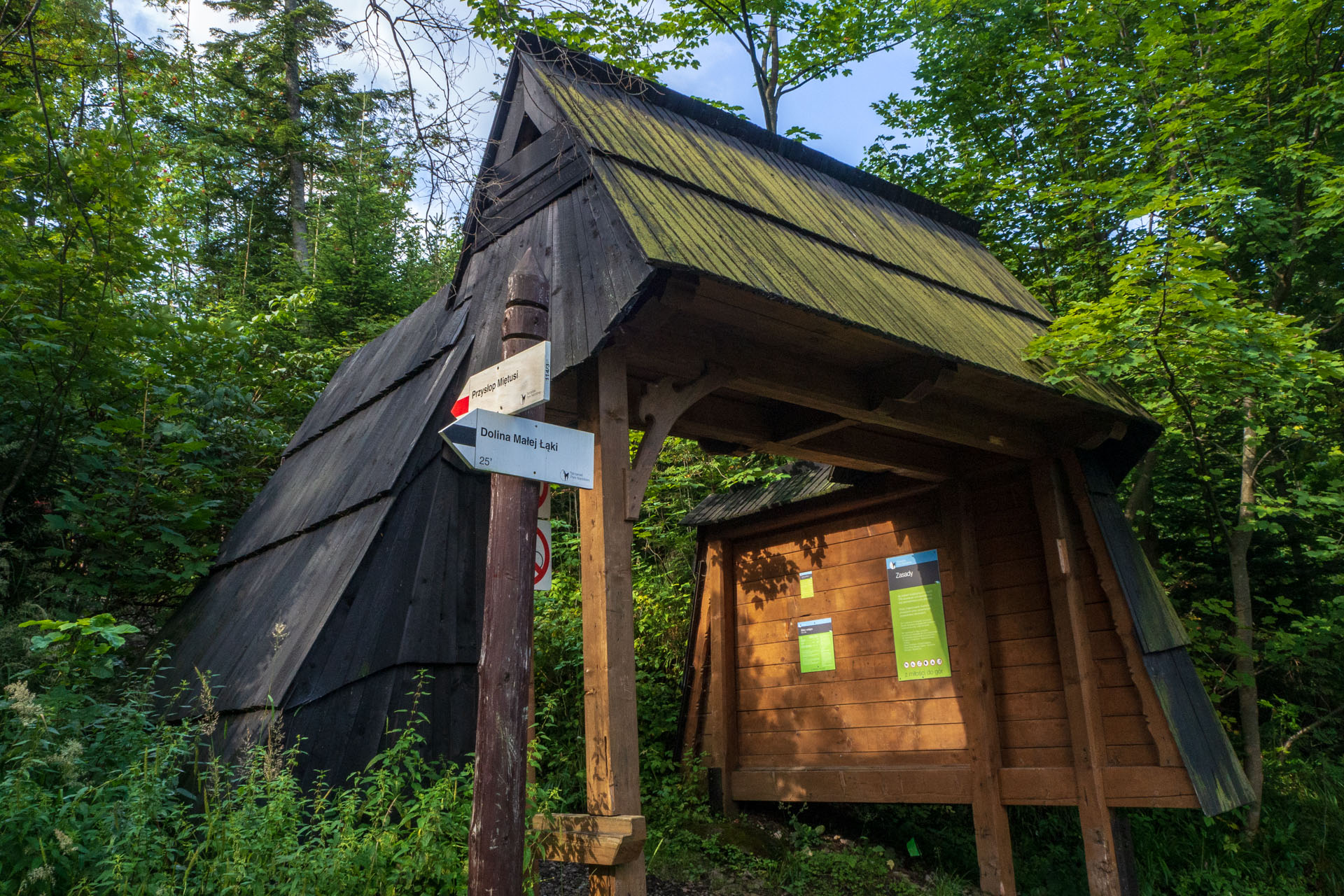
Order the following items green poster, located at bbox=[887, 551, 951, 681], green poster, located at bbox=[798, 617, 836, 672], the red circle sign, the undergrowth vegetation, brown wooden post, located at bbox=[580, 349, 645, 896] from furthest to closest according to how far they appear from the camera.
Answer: green poster, located at bbox=[798, 617, 836, 672] < green poster, located at bbox=[887, 551, 951, 681] < the red circle sign < brown wooden post, located at bbox=[580, 349, 645, 896] < the undergrowth vegetation

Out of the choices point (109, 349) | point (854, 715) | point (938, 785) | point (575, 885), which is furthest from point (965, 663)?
point (109, 349)

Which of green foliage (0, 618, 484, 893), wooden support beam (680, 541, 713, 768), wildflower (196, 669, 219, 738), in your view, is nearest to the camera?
green foliage (0, 618, 484, 893)

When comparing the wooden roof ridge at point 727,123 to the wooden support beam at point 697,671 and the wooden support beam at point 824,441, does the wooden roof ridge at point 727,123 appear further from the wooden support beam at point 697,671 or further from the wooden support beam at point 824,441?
the wooden support beam at point 697,671

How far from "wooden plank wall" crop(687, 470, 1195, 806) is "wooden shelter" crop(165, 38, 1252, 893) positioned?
21 centimetres

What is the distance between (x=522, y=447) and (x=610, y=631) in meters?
1.60

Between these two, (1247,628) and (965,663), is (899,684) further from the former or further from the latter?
(1247,628)

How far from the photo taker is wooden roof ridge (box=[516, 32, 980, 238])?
18.4ft

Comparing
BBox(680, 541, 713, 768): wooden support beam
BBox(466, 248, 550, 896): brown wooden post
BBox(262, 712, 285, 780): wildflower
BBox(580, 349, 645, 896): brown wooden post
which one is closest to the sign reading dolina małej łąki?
BBox(466, 248, 550, 896): brown wooden post

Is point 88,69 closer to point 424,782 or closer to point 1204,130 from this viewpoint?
point 424,782

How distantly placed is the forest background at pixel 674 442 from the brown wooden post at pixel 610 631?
1.00ft

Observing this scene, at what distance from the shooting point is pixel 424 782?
4410 mm

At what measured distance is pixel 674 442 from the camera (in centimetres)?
1078

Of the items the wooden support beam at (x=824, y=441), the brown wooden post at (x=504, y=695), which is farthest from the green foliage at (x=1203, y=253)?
the brown wooden post at (x=504, y=695)

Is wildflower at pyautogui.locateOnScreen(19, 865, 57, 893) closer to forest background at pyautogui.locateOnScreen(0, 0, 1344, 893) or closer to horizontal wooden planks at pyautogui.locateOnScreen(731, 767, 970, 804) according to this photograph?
forest background at pyautogui.locateOnScreen(0, 0, 1344, 893)
